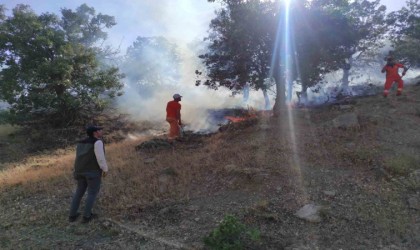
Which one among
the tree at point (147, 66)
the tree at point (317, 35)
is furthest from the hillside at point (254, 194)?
the tree at point (147, 66)

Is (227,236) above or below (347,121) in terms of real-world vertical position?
below

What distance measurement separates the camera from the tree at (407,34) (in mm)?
19938

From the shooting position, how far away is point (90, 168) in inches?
240

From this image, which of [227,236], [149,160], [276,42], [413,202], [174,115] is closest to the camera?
[227,236]

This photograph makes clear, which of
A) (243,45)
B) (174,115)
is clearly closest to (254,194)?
(174,115)

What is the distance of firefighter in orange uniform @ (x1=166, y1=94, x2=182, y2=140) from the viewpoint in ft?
37.1

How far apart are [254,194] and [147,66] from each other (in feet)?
78.6

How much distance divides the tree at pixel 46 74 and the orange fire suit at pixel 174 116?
7833 mm

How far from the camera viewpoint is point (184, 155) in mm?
9398

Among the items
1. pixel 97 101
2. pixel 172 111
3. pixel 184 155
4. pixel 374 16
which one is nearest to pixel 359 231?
pixel 184 155

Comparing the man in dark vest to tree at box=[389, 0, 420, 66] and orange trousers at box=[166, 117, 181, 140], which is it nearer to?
orange trousers at box=[166, 117, 181, 140]

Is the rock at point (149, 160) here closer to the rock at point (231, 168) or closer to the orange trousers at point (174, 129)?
the rock at point (231, 168)

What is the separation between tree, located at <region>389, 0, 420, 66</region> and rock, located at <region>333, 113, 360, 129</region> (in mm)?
11802

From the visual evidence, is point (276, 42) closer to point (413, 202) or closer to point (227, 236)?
point (413, 202)
